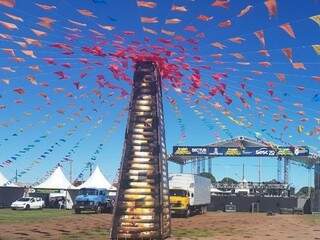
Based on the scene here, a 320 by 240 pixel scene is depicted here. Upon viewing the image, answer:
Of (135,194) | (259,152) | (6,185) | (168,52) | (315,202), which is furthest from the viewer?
(259,152)

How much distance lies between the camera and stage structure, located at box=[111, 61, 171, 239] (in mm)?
21203

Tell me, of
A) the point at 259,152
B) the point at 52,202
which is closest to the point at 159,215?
the point at 52,202

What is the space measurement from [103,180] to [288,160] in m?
30.9

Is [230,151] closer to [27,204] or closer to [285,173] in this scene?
[285,173]

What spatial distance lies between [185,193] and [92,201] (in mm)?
9367

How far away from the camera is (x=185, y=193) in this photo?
162 feet

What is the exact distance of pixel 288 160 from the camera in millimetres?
82250

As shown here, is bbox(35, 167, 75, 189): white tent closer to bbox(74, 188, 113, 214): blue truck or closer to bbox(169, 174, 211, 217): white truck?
bbox(74, 188, 113, 214): blue truck

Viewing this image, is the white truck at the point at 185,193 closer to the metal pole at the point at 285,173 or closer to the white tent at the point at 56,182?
the white tent at the point at 56,182

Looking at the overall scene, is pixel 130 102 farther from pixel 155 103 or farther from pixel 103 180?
pixel 103 180

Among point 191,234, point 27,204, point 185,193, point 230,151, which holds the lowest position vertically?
point 191,234

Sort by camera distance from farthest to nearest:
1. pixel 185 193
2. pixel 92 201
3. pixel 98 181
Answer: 1. pixel 98 181
2. pixel 92 201
3. pixel 185 193

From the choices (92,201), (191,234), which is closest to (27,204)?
(92,201)

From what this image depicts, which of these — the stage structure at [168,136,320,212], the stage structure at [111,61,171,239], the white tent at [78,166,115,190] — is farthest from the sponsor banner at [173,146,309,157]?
the stage structure at [111,61,171,239]
